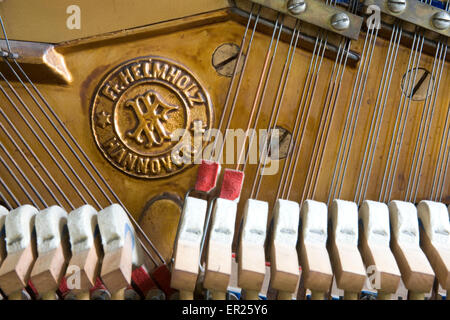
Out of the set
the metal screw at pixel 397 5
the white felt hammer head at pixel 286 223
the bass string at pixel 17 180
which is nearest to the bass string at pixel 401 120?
the metal screw at pixel 397 5

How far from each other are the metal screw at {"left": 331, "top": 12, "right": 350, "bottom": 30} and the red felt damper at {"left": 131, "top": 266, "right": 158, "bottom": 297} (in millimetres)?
989

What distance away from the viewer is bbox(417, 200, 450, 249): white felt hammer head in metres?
1.66

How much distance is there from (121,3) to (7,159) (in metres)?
0.68

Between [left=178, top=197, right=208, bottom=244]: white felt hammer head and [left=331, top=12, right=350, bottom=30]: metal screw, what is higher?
[left=331, top=12, right=350, bottom=30]: metal screw

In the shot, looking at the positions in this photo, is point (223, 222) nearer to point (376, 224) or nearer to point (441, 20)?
point (376, 224)

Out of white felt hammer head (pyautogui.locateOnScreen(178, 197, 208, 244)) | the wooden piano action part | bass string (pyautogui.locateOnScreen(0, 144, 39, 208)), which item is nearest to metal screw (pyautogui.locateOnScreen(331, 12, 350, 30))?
the wooden piano action part

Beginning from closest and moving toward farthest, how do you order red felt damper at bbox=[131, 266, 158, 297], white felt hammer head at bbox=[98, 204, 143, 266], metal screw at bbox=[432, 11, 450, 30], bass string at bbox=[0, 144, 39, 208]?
white felt hammer head at bbox=[98, 204, 143, 266] → red felt damper at bbox=[131, 266, 158, 297] → metal screw at bbox=[432, 11, 450, 30] → bass string at bbox=[0, 144, 39, 208]

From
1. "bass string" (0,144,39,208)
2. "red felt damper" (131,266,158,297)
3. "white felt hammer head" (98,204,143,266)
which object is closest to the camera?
"white felt hammer head" (98,204,143,266)

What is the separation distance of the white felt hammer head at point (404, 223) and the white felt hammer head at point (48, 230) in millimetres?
959

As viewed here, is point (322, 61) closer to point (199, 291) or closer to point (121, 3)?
point (121, 3)

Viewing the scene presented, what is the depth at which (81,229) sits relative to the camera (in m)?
1.64

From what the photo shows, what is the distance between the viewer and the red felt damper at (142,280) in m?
1.73

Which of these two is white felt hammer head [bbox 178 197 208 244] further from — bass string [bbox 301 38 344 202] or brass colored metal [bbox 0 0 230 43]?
brass colored metal [bbox 0 0 230 43]

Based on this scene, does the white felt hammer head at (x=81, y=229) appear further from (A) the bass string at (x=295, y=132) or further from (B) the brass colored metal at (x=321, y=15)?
(B) the brass colored metal at (x=321, y=15)
